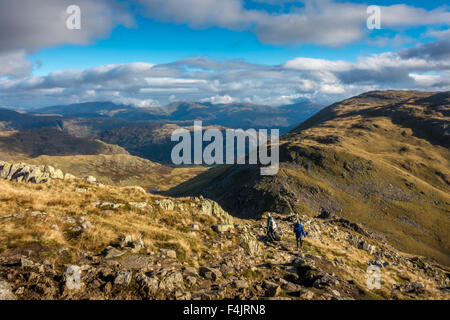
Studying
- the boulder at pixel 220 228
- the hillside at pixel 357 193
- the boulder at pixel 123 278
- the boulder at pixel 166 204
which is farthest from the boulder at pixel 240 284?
the hillside at pixel 357 193

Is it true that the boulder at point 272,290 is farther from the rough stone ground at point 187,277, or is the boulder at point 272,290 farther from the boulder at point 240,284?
the boulder at point 240,284

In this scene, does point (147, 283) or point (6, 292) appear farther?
point (147, 283)

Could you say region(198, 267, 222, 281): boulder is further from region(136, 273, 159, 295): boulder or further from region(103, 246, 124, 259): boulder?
region(103, 246, 124, 259): boulder

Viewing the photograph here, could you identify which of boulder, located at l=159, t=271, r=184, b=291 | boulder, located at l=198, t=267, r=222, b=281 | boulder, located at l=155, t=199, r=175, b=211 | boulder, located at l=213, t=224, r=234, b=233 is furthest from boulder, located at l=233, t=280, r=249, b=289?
boulder, located at l=155, t=199, r=175, b=211

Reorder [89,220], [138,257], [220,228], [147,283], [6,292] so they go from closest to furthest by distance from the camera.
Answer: [6,292] → [147,283] → [138,257] → [89,220] → [220,228]

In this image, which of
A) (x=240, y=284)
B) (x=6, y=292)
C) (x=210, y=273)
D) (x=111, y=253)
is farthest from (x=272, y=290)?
(x=6, y=292)

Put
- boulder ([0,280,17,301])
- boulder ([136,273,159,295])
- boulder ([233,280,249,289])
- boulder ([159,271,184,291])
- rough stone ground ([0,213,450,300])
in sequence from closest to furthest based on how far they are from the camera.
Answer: boulder ([0,280,17,301]) → rough stone ground ([0,213,450,300]) → boulder ([136,273,159,295]) → boulder ([159,271,184,291]) → boulder ([233,280,249,289])

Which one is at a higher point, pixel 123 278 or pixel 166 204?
pixel 123 278

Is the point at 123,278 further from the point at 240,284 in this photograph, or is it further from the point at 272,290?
the point at 272,290
